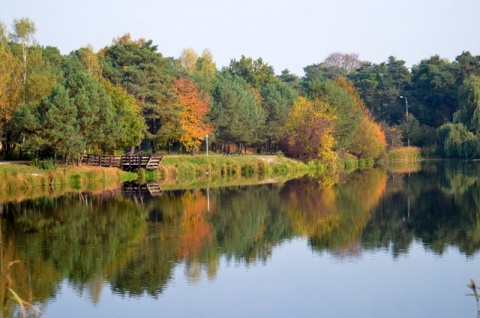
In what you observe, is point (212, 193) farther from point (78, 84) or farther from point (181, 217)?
point (78, 84)

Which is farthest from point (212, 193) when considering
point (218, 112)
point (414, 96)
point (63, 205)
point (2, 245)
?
point (414, 96)

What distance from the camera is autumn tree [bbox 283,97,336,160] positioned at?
72062mm

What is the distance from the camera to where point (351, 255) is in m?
22.8

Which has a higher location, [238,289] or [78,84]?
[78,84]

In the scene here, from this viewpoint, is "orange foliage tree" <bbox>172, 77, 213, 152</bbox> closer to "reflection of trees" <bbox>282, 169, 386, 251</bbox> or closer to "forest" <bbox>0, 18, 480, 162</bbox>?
"forest" <bbox>0, 18, 480, 162</bbox>

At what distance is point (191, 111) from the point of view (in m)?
68.9

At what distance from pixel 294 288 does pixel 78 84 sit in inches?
1489

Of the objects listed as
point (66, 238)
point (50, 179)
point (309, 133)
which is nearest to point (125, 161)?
point (50, 179)

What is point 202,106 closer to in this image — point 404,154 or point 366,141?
point 366,141

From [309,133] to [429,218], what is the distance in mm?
41414

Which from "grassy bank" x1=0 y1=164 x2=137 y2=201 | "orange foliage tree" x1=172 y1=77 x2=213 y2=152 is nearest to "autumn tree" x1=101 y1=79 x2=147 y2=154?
"grassy bank" x1=0 y1=164 x2=137 y2=201

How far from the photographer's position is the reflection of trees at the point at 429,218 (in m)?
24.9

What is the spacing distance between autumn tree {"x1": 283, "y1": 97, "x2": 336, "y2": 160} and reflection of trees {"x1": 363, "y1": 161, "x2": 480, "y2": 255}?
23.0 m

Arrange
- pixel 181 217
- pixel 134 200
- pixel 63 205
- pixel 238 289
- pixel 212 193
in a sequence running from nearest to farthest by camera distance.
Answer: pixel 238 289, pixel 181 217, pixel 63 205, pixel 134 200, pixel 212 193
